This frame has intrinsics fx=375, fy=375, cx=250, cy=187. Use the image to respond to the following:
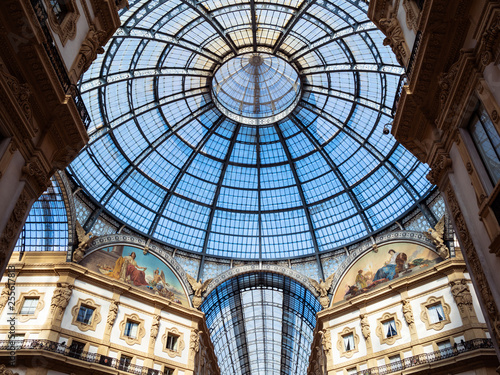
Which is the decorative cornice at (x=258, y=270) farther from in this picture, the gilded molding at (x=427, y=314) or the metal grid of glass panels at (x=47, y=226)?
the metal grid of glass panels at (x=47, y=226)

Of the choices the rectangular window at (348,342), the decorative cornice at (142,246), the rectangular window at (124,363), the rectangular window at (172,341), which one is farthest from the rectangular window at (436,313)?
the rectangular window at (124,363)

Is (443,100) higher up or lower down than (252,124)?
lower down

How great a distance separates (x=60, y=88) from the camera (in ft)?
43.8

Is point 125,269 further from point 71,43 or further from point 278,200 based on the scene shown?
point 71,43

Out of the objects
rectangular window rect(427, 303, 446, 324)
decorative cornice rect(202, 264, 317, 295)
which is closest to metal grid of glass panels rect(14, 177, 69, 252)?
decorative cornice rect(202, 264, 317, 295)

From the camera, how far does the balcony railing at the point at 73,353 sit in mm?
23656

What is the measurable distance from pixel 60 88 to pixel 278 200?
31223 mm

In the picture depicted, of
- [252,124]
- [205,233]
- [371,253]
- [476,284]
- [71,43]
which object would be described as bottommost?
[476,284]

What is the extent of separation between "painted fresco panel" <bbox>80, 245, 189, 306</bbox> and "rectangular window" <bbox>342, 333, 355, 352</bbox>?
14.7 metres

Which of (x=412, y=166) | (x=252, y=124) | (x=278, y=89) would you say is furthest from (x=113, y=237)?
(x=412, y=166)

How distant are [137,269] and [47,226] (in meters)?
8.29

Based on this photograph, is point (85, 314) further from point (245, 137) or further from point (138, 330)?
point (245, 137)

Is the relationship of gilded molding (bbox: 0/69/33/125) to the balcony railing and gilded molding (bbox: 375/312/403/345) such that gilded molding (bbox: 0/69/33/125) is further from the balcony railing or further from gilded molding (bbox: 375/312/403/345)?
gilded molding (bbox: 375/312/403/345)

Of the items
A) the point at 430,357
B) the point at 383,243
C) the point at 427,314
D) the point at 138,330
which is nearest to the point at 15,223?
the point at 138,330
